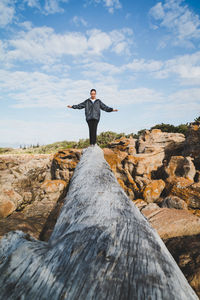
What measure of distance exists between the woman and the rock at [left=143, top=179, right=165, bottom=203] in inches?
143

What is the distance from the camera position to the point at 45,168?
448 inches

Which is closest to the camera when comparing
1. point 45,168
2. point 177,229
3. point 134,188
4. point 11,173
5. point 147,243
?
point 147,243

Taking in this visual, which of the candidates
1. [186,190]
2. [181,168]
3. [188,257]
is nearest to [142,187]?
[186,190]

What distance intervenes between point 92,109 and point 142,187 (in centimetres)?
494

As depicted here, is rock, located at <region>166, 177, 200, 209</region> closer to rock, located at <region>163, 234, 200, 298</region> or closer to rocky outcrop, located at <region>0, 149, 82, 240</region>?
rock, located at <region>163, 234, 200, 298</region>

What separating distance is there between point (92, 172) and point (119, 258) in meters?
2.17

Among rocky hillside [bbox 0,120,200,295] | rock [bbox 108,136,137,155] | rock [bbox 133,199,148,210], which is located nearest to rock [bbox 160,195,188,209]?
rocky hillside [bbox 0,120,200,295]

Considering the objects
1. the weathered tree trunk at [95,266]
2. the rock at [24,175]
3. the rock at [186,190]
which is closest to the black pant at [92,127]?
the rock at [186,190]

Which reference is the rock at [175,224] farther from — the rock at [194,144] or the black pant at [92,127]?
the rock at [194,144]

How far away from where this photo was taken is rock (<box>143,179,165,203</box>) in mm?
7805

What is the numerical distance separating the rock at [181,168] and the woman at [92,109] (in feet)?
16.0

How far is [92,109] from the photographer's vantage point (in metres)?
7.10

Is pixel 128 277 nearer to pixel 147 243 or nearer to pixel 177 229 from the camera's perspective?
pixel 147 243

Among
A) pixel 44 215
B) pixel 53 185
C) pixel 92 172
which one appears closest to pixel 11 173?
pixel 53 185
